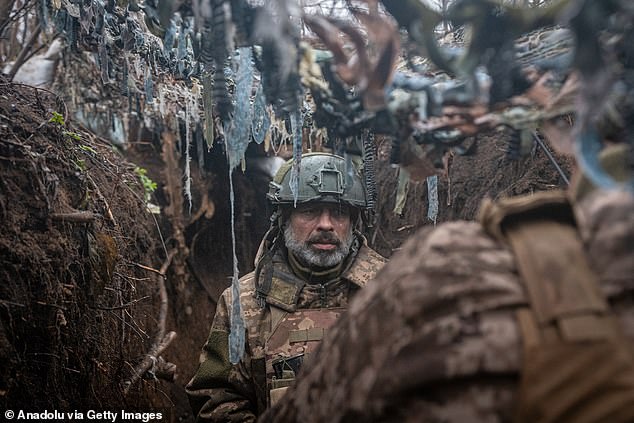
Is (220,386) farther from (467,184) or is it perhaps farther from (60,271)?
(467,184)

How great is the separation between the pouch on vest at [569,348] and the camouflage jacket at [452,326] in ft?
0.09

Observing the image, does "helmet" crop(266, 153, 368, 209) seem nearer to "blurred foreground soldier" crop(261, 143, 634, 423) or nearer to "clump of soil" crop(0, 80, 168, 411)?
"clump of soil" crop(0, 80, 168, 411)

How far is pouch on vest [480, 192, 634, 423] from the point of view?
82 cm

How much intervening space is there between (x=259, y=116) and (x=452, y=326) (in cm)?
145

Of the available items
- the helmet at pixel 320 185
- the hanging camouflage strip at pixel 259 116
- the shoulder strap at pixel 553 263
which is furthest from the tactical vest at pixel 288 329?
A: the shoulder strap at pixel 553 263

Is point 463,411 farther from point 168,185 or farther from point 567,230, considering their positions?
point 168,185

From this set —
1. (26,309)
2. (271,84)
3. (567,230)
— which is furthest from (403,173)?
(26,309)

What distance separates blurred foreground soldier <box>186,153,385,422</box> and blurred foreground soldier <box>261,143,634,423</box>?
1835 millimetres

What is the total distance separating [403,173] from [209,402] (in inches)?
75.5

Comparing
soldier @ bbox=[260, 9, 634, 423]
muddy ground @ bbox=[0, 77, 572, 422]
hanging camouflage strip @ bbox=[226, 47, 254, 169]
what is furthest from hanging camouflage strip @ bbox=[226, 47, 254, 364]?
muddy ground @ bbox=[0, 77, 572, 422]

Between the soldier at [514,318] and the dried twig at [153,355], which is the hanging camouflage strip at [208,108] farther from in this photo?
the dried twig at [153,355]

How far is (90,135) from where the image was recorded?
145 inches

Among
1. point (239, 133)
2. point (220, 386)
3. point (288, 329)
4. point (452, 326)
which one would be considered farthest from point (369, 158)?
point (220, 386)

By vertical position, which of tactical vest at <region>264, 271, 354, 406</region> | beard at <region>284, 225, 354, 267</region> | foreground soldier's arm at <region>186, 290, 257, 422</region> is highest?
beard at <region>284, 225, 354, 267</region>
